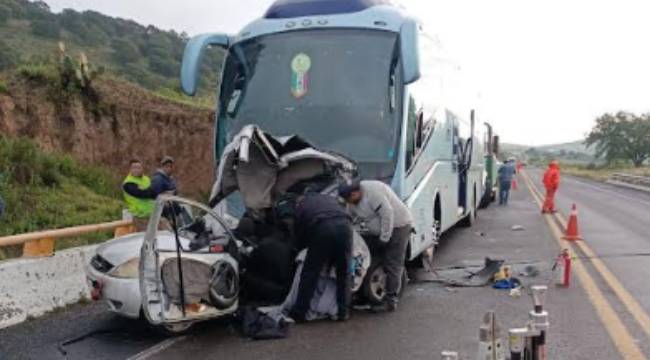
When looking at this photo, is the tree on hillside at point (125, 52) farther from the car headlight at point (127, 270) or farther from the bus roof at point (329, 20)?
the car headlight at point (127, 270)

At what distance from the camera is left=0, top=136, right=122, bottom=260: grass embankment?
11.7 metres

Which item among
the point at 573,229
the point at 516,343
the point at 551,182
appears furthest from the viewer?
the point at 551,182

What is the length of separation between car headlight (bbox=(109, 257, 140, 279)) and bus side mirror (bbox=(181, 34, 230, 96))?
8.90 ft

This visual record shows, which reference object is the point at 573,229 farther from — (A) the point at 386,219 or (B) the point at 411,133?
(A) the point at 386,219

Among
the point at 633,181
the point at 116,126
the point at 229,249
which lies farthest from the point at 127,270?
the point at 633,181

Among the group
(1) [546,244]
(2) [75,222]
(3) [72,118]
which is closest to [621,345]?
(1) [546,244]

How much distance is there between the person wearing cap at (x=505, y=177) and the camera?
22.6 meters

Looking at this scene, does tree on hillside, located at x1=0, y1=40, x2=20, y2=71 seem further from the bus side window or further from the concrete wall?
the bus side window

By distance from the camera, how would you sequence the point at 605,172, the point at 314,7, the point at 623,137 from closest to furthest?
1. the point at 314,7
2. the point at 605,172
3. the point at 623,137

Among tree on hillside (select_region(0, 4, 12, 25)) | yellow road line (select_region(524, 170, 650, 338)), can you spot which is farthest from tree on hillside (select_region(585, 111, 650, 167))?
yellow road line (select_region(524, 170, 650, 338))

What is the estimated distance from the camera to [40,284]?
24.0 feet

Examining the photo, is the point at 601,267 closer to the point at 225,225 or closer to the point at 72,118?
the point at 225,225

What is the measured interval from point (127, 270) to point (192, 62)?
10.3ft

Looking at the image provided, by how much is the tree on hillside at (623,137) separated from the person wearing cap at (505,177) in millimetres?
81928
